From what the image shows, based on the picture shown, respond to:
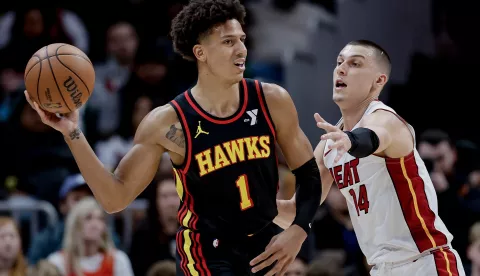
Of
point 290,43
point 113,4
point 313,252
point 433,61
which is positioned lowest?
point 313,252

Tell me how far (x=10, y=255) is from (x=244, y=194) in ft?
12.5

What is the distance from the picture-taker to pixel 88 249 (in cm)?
838

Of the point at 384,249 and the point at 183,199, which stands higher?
the point at 183,199

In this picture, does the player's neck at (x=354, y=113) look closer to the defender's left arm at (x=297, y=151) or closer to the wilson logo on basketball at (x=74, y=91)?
the defender's left arm at (x=297, y=151)

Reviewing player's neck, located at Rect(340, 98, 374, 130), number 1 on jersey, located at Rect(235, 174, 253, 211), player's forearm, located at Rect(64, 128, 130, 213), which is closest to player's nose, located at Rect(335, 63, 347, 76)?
player's neck, located at Rect(340, 98, 374, 130)

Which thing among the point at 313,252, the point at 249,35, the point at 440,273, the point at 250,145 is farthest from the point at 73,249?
the point at 249,35

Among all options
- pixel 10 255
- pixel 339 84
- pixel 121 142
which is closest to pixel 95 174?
pixel 339 84

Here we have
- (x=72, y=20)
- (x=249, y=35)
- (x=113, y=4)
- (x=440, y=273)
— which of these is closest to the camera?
(x=440, y=273)

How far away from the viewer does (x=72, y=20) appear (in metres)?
11.5

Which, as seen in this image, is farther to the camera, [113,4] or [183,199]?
[113,4]

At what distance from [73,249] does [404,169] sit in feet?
13.0

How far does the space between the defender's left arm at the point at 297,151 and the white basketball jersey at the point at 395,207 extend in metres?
0.27

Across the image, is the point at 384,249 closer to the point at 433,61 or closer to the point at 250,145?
the point at 250,145

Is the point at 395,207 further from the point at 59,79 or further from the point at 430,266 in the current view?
the point at 59,79
